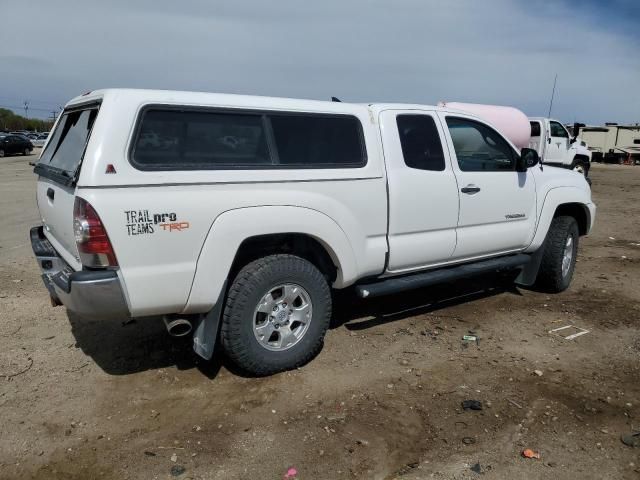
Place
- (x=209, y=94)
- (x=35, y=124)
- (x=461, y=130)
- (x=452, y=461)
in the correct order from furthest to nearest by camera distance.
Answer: (x=35, y=124)
(x=461, y=130)
(x=209, y=94)
(x=452, y=461)

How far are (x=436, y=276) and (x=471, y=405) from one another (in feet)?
4.55

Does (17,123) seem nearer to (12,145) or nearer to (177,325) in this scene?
(12,145)

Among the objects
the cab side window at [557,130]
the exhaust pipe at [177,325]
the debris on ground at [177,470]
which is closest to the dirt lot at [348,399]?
the debris on ground at [177,470]

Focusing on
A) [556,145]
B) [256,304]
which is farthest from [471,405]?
[556,145]

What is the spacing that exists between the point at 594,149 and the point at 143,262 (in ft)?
132

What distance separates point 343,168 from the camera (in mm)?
4031

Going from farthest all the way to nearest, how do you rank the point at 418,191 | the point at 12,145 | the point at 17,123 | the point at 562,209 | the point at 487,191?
the point at 17,123 < the point at 12,145 < the point at 562,209 < the point at 487,191 < the point at 418,191

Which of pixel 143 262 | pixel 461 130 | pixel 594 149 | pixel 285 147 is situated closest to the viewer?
pixel 143 262

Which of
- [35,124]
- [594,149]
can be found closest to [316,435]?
[594,149]

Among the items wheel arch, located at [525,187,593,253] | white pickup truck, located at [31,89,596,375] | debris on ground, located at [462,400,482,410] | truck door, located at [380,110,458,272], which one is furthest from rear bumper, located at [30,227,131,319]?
wheel arch, located at [525,187,593,253]

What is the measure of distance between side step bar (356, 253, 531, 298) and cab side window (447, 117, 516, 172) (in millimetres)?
905

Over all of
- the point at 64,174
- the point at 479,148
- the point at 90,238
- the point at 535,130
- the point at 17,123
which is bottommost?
the point at 17,123

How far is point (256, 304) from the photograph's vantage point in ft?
12.1

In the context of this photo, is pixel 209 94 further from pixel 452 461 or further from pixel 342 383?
pixel 452 461
